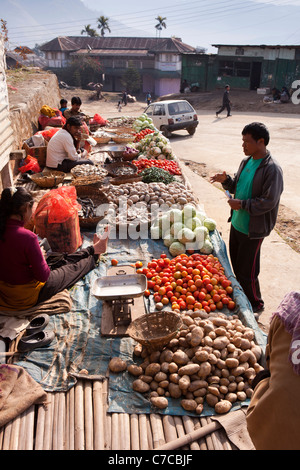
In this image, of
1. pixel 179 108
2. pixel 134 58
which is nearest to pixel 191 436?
pixel 179 108

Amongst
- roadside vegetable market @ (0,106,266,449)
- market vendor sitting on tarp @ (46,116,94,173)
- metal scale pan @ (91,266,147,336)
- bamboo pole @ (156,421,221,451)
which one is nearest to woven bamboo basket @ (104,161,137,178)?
market vendor sitting on tarp @ (46,116,94,173)

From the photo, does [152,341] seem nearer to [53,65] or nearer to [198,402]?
[198,402]

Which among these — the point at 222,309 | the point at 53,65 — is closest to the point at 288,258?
the point at 222,309

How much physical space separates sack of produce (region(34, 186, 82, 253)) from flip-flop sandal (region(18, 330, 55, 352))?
1.39 meters

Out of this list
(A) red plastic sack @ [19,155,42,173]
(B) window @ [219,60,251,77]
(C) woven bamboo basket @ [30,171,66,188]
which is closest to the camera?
(C) woven bamboo basket @ [30,171,66,188]

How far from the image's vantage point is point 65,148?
265 inches

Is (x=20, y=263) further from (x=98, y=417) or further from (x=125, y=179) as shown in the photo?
(x=125, y=179)

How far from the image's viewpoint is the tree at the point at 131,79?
39656 mm

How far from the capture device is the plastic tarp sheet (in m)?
2.75

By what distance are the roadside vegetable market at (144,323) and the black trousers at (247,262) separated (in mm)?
172

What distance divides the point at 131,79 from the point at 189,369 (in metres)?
41.2

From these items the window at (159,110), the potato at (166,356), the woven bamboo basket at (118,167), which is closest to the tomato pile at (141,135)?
the woven bamboo basket at (118,167)

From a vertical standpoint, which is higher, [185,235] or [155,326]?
[185,235]

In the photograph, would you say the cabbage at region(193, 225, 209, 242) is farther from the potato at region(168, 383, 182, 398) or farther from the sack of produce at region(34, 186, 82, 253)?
the potato at region(168, 383, 182, 398)
